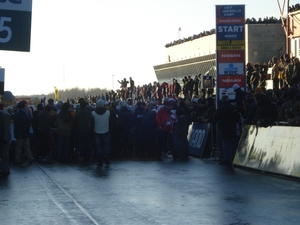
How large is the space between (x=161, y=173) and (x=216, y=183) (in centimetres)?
298

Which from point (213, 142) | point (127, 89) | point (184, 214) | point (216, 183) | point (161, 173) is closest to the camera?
point (184, 214)

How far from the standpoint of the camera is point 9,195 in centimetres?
1436

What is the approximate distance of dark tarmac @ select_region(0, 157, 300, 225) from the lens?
11.1m

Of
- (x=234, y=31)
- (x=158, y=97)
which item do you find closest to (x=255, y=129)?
(x=234, y=31)

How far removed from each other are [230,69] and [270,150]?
764 cm

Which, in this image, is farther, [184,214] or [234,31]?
[234,31]

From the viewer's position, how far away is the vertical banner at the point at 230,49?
24969mm

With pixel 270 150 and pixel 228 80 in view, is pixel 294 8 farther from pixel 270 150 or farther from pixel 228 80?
pixel 270 150

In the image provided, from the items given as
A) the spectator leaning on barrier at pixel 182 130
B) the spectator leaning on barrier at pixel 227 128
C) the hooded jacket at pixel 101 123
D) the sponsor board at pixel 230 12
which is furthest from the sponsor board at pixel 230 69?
the hooded jacket at pixel 101 123

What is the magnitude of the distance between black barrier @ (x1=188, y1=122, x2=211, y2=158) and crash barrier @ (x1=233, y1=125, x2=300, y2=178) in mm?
4018

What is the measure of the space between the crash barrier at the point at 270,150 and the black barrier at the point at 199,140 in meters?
4.02

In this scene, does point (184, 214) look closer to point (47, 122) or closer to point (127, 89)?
point (47, 122)

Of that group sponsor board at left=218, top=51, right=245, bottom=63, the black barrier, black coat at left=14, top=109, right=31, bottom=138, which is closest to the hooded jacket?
black coat at left=14, top=109, right=31, bottom=138

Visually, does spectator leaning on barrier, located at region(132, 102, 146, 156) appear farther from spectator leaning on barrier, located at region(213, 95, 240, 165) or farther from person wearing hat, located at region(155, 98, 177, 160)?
spectator leaning on barrier, located at region(213, 95, 240, 165)
